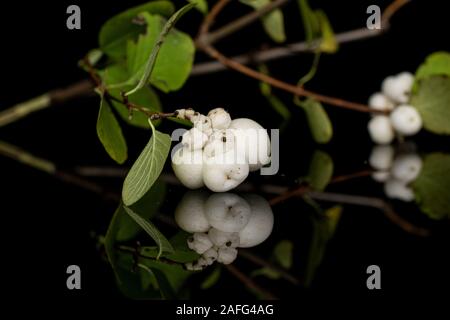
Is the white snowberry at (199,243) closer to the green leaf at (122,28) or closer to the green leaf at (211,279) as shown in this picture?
the green leaf at (211,279)

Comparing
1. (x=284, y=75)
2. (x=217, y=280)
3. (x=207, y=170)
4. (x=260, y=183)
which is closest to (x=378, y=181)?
(x=260, y=183)

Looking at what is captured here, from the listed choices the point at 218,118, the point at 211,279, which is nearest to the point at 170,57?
the point at 218,118

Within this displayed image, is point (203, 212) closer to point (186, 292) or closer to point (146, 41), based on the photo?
point (186, 292)

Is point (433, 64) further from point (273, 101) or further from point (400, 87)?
point (273, 101)

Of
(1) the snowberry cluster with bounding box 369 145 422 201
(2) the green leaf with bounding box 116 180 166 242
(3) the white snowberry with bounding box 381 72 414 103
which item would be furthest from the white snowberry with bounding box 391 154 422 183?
(2) the green leaf with bounding box 116 180 166 242

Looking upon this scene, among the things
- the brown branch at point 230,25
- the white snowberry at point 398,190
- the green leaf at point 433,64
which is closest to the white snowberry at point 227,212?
the white snowberry at point 398,190

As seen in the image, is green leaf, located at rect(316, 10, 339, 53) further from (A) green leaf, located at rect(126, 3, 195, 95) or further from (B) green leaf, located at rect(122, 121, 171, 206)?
(B) green leaf, located at rect(122, 121, 171, 206)
